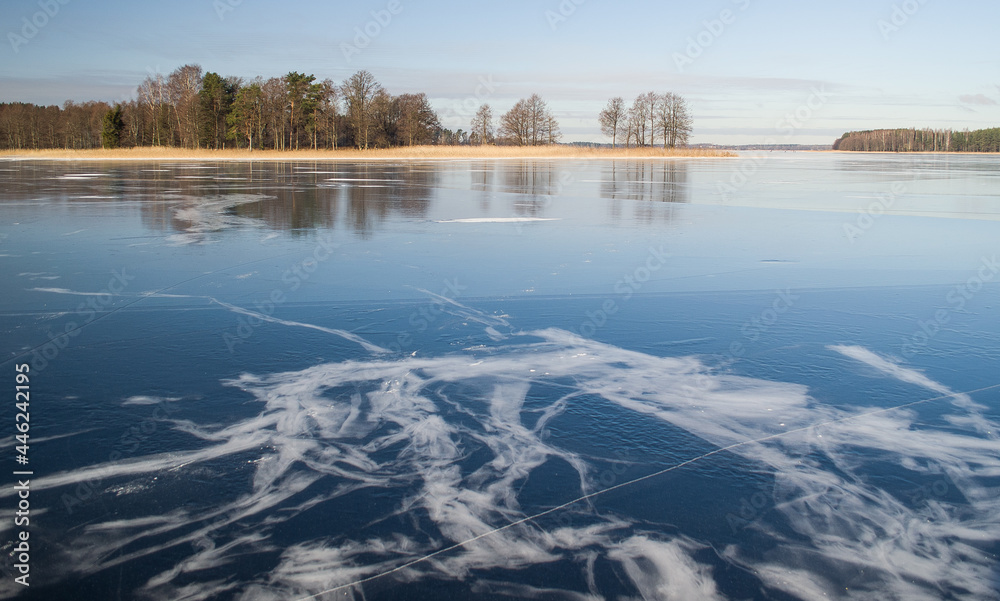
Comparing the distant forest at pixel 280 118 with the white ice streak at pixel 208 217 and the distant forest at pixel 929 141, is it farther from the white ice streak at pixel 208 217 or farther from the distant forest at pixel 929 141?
the distant forest at pixel 929 141

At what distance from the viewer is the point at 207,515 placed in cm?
265

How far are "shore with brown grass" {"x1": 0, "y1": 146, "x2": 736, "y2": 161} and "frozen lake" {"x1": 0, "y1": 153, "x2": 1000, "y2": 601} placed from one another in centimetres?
4526

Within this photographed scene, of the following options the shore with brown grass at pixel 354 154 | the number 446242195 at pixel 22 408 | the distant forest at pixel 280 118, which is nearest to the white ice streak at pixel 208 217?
the number 446242195 at pixel 22 408

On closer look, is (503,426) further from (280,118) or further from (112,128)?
(112,128)

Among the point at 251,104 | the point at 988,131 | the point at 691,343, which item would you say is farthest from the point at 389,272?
the point at 988,131

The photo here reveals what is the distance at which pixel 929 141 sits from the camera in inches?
5497

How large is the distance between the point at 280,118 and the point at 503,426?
216 feet

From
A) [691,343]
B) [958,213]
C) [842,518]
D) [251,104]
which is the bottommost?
[842,518]

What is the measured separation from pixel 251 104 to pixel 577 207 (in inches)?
2145

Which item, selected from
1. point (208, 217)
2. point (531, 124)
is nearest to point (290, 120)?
point (531, 124)

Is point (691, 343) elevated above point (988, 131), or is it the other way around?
point (988, 131)

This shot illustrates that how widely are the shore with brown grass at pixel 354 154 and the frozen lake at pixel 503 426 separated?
149 feet

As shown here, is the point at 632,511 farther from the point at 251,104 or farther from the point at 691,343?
the point at 251,104

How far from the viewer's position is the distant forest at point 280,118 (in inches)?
2467
